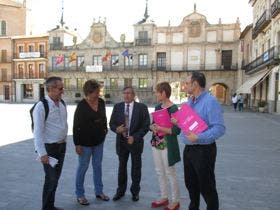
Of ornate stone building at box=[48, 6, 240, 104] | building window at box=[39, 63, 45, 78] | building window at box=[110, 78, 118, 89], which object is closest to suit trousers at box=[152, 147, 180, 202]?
ornate stone building at box=[48, 6, 240, 104]

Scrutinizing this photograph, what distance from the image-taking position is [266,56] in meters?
24.4

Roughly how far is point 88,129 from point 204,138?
1.86 metres

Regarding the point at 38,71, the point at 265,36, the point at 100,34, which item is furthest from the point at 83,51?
the point at 265,36

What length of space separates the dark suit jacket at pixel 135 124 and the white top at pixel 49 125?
831 mm

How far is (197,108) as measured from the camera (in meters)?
3.36

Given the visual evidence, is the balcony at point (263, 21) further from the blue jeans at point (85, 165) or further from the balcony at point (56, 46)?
the balcony at point (56, 46)

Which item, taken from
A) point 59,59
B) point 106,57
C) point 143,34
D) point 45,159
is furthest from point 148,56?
point 45,159

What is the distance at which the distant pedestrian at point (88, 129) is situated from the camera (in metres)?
4.38

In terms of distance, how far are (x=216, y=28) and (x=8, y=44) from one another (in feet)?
103

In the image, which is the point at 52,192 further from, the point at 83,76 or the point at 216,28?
the point at 83,76

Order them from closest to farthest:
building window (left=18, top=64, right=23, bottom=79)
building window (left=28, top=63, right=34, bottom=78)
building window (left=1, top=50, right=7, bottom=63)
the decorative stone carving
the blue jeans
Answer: the blue jeans
the decorative stone carving
building window (left=28, top=63, right=34, bottom=78)
building window (left=18, top=64, right=23, bottom=79)
building window (left=1, top=50, right=7, bottom=63)

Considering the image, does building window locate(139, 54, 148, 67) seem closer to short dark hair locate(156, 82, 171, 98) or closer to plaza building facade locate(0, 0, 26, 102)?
plaza building facade locate(0, 0, 26, 102)

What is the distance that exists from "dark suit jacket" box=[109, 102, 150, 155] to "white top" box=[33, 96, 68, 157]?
831 mm

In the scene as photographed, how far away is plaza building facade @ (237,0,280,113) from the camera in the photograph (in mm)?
22594
